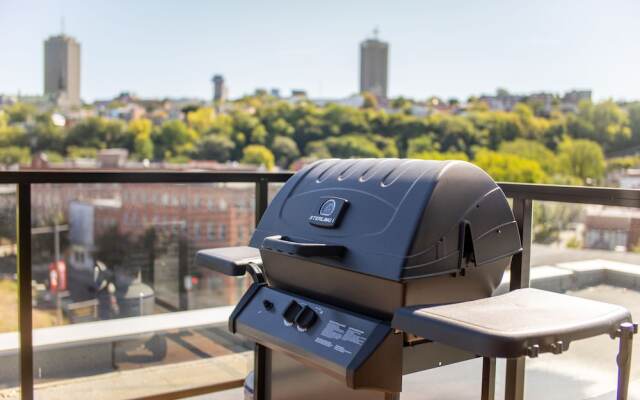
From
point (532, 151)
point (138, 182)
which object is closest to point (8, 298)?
point (138, 182)

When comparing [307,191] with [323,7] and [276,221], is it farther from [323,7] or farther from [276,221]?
[323,7]

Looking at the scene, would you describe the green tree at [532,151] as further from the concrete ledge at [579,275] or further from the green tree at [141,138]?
the concrete ledge at [579,275]

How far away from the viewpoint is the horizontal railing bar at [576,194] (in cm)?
172

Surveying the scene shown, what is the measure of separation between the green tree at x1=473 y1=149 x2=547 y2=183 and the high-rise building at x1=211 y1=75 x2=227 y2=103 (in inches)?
619

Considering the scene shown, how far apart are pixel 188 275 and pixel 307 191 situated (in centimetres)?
178

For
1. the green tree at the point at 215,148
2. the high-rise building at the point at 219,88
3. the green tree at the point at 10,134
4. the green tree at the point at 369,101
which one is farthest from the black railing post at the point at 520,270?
the high-rise building at the point at 219,88

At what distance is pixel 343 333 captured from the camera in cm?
140

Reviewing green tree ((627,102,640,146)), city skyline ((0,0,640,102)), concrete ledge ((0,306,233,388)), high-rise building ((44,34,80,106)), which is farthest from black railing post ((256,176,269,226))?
city skyline ((0,0,640,102))

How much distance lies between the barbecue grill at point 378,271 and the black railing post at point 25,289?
922 millimetres

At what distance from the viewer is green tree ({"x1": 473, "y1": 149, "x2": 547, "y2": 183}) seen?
2762 centimetres

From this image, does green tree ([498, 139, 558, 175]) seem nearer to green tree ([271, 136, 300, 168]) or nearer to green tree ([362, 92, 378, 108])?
green tree ([362, 92, 378, 108])

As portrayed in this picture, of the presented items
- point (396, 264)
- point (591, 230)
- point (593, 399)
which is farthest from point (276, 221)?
point (593, 399)

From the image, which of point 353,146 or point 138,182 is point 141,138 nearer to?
point 353,146

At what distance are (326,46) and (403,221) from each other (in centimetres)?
4470
